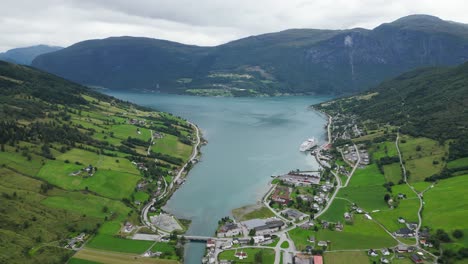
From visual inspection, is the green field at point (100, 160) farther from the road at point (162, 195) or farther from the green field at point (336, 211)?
the green field at point (336, 211)

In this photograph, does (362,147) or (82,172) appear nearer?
(82,172)

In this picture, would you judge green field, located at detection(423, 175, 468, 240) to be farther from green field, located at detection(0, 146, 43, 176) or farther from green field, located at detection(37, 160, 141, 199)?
green field, located at detection(0, 146, 43, 176)

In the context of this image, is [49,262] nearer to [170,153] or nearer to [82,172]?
[82,172]

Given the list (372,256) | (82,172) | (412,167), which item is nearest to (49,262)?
(82,172)

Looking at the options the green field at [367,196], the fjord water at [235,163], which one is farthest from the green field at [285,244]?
the green field at [367,196]

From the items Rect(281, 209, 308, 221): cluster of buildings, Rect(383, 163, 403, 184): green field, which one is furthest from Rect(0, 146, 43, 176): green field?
Rect(383, 163, 403, 184): green field
